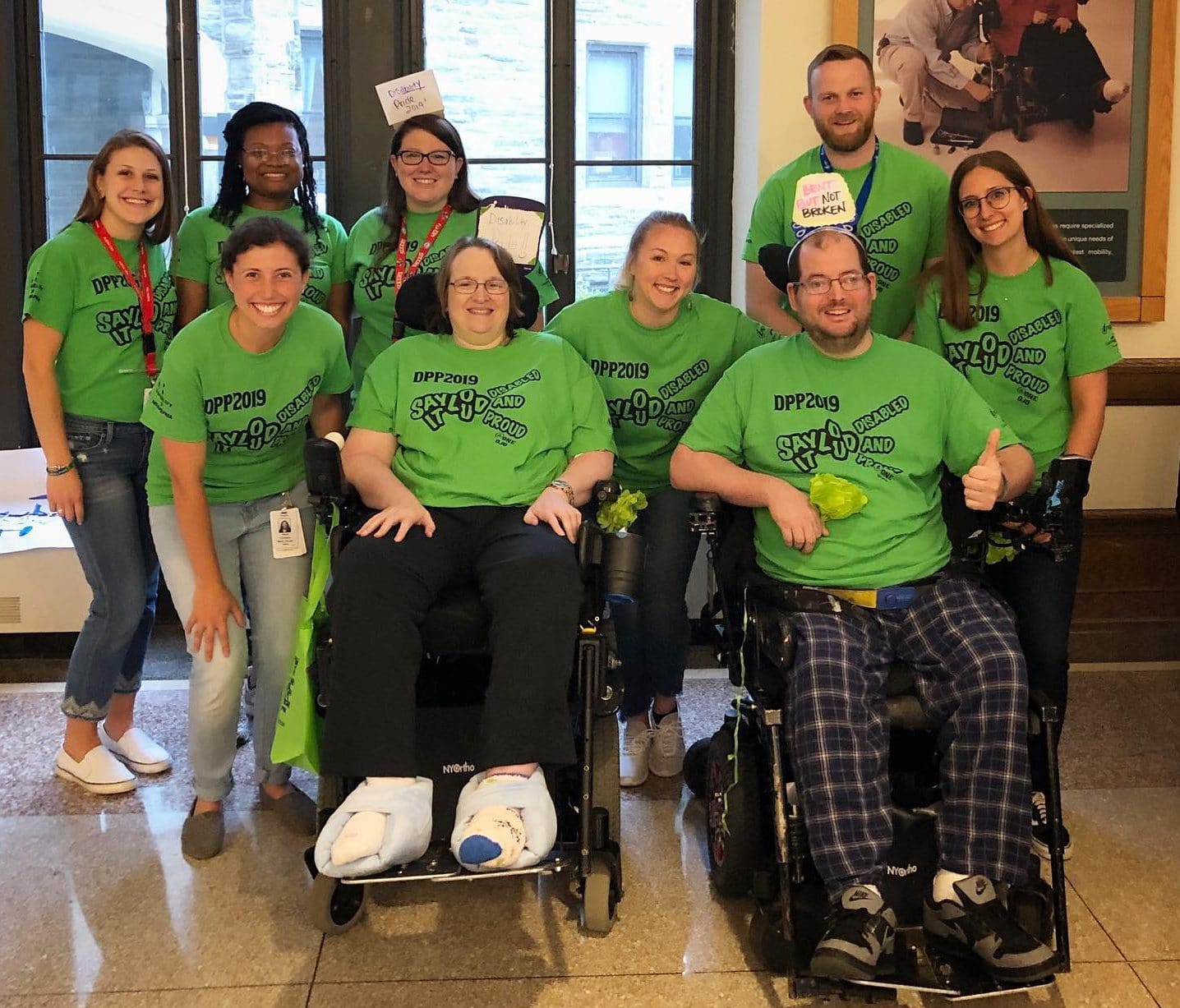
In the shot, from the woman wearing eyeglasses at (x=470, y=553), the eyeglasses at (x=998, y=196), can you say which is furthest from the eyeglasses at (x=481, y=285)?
the eyeglasses at (x=998, y=196)

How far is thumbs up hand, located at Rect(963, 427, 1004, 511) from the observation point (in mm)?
2199

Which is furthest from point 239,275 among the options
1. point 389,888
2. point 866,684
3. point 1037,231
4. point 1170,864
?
point 1170,864

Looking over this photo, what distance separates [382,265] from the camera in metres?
2.90

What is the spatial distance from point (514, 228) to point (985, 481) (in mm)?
1200

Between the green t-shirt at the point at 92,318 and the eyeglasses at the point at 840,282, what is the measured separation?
59.6 inches

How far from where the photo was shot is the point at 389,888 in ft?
7.84

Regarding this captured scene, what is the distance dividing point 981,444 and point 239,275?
154 centimetres

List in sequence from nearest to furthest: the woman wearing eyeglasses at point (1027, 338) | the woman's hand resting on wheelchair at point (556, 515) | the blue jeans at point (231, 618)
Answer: the woman's hand resting on wheelchair at point (556, 515) < the woman wearing eyeglasses at point (1027, 338) < the blue jeans at point (231, 618)

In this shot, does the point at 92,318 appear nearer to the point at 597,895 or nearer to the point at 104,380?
the point at 104,380

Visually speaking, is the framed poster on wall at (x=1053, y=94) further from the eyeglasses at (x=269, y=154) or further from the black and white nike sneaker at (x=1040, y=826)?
the black and white nike sneaker at (x=1040, y=826)

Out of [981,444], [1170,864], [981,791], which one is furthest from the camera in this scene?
[1170,864]

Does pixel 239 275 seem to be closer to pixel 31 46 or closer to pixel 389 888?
pixel 389 888

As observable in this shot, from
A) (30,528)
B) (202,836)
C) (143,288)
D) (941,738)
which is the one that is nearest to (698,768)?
(941,738)

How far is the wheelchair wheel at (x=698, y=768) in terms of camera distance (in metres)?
2.73
